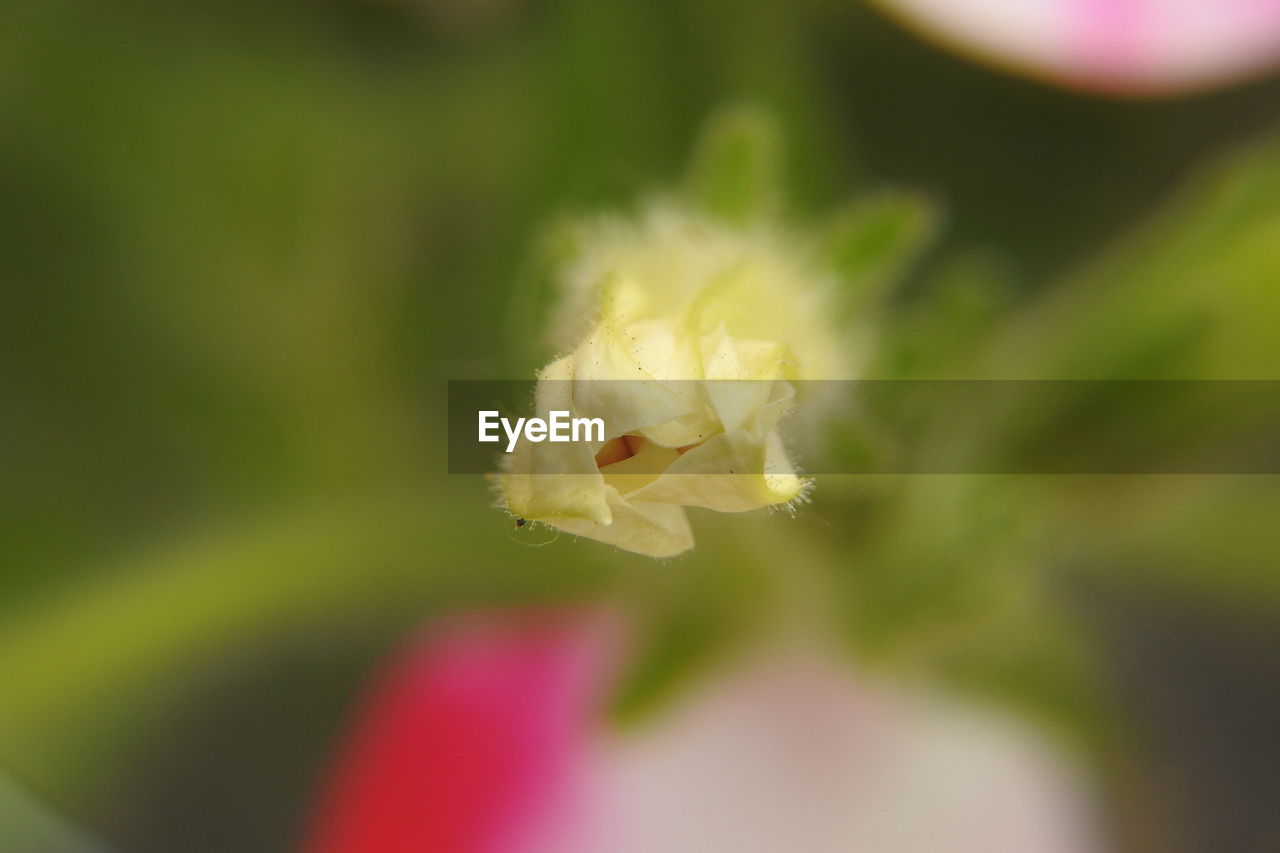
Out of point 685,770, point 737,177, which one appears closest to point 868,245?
point 737,177

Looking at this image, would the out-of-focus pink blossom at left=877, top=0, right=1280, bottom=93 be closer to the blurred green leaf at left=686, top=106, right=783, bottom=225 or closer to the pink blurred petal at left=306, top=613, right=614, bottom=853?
the blurred green leaf at left=686, top=106, right=783, bottom=225

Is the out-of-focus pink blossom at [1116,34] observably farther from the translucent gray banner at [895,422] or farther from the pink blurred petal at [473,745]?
the pink blurred petal at [473,745]

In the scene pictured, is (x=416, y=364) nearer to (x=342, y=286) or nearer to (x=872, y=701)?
(x=342, y=286)

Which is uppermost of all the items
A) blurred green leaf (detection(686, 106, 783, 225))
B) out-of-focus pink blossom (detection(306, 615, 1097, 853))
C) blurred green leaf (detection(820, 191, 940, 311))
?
blurred green leaf (detection(686, 106, 783, 225))

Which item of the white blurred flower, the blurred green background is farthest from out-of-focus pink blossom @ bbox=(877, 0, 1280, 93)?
the white blurred flower

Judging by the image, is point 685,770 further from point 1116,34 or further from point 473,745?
point 1116,34

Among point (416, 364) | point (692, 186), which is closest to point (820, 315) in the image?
point (692, 186)
